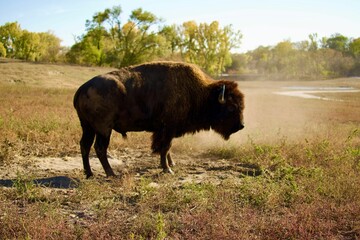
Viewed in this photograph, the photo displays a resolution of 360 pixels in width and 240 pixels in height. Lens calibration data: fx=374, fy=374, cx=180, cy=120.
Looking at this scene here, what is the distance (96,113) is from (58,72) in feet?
135

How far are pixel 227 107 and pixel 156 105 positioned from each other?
5.58ft

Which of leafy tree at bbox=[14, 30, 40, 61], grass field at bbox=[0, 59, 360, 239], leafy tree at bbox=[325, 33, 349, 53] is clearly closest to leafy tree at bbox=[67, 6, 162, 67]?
leafy tree at bbox=[14, 30, 40, 61]

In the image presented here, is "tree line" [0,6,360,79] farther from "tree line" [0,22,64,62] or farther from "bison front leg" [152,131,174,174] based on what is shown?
"bison front leg" [152,131,174,174]

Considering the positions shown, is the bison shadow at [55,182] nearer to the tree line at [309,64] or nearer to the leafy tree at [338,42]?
the tree line at [309,64]

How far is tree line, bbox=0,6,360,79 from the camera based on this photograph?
65625 mm

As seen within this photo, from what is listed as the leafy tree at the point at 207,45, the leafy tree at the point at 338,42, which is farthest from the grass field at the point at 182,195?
the leafy tree at the point at 338,42

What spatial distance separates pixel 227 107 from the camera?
8.59 metres

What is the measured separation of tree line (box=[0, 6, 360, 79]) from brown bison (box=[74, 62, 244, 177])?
37169mm

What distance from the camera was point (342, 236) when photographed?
4594mm

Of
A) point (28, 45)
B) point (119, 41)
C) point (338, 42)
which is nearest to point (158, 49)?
point (119, 41)

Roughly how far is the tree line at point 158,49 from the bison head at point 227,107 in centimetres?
3712

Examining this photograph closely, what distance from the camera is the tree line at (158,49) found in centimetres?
6562

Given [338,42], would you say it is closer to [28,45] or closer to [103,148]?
[28,45]

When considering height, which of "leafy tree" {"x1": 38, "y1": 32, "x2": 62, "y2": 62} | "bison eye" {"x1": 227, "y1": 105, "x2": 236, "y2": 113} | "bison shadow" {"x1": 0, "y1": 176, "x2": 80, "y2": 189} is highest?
"leafy tree" {"x1": 38, "y1": 32, "x2": 62, "y2": 62}
